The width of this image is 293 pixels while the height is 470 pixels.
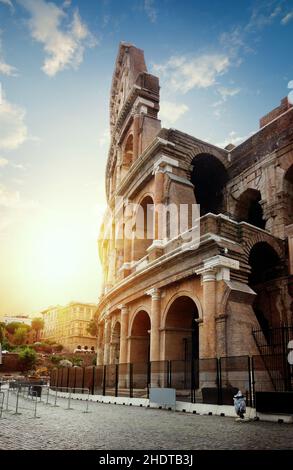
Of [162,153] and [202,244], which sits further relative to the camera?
[162,153]

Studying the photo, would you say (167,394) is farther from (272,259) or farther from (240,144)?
(240,144)

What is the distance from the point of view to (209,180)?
2452 centimetres

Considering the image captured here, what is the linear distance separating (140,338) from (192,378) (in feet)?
26.9

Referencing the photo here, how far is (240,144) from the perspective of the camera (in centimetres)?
2295

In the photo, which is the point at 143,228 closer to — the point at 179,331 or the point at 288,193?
the point at 179,331

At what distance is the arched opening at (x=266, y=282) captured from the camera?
18062mm

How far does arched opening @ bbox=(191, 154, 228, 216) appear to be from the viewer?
2335 cm

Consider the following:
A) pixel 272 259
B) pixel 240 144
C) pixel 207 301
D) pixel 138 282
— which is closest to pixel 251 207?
pixel 240 144

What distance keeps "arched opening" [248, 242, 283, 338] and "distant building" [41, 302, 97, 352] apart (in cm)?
7990

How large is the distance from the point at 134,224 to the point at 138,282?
4247 millimetres

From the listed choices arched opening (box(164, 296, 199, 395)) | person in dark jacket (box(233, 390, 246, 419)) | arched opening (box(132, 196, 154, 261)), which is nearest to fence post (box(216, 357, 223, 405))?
person in dark jacket (box(233, 390, 246, 419))

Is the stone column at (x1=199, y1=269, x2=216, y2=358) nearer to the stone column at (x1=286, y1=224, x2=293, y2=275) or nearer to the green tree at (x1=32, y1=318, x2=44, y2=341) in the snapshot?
the stone column at (x1=286, y1=224, x2=293, y2=275)

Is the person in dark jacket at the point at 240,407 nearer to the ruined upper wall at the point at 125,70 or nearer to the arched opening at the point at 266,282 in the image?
the arched opening at the point at 266,282
